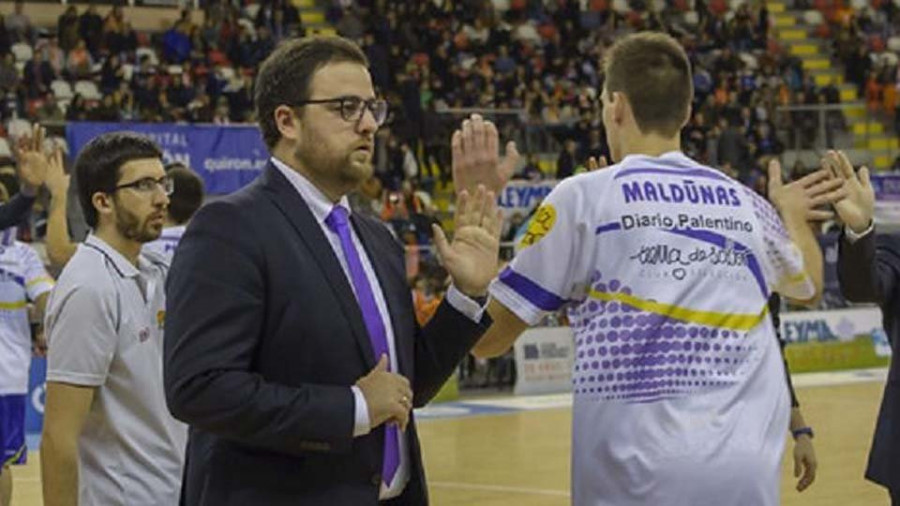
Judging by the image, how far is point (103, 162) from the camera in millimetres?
5441

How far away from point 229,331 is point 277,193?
42cm

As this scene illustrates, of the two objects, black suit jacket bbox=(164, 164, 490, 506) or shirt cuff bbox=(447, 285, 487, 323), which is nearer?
black suit jacket bbox=(164, 164, 490, 506)

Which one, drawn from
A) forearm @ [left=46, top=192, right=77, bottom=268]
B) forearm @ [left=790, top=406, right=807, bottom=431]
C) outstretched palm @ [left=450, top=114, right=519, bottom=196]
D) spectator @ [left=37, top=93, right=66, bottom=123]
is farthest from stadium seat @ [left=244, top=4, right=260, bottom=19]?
outstretched palm @ [left=450, top=114, right=519, bottom=196]

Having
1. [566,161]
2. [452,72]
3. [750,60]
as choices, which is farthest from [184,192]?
[750,60]

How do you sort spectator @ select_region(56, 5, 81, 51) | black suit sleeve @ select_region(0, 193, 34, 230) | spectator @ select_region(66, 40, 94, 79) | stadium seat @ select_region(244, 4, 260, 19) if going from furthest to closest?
stadium seat @ select_region(244, 4, 260, 19) < spectator @ select_region(56, 5, 81, 51) < spectator @ select_region(66, 40, 94, 79) < black suit sleeve @ select_region(0, 193, 34, 230)

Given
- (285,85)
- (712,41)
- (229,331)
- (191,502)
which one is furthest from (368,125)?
(712,41)

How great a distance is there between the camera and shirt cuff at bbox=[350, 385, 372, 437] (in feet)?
12.7

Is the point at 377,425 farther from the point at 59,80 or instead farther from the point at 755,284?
the point at 59,80

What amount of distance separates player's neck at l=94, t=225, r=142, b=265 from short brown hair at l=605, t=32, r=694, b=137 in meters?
1.80

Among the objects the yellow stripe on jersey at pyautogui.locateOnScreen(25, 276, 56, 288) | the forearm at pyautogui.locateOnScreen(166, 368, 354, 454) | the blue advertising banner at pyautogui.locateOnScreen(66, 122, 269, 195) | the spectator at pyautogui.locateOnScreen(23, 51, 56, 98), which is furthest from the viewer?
the spectator at pyautogui.locateOnScreen(23, 51, 56, 98)

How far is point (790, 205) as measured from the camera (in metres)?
4.50

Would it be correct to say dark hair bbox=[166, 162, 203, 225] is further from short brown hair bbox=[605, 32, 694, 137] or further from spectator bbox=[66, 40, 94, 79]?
spectator bbox=[66, 40, 94, 79]

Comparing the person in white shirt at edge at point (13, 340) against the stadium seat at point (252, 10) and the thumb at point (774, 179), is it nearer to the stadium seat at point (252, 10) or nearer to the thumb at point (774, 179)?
the thumb at point (774, 179)

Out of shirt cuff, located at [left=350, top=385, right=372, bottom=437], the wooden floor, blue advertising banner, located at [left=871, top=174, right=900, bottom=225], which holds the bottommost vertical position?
the wooden floor
